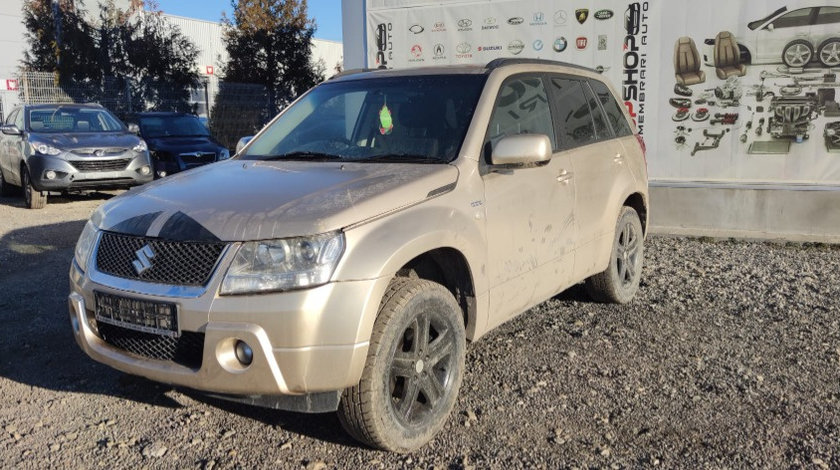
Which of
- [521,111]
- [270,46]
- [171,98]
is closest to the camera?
[521,111]

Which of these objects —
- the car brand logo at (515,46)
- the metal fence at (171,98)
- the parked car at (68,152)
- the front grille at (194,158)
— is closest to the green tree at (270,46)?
the metal fence at (171,98)

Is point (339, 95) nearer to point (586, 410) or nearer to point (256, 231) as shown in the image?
point (256, 231)

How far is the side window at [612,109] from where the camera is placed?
5613mm

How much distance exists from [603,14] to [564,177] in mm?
5022

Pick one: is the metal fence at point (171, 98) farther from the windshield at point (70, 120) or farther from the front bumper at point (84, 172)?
the front bumper at point (84, 172)


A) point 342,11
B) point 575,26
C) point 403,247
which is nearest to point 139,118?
point 342,11

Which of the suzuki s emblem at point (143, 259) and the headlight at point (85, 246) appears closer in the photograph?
the suzuki s emblem at point (143, 259)

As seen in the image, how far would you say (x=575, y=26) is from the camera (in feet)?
29.8

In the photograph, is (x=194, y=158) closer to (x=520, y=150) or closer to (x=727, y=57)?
(x=727, y=57)

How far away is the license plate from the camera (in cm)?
319

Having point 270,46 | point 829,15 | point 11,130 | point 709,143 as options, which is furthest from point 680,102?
point 270,46

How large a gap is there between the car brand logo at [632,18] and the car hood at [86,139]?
26.0 ft

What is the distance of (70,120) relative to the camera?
12.4 m

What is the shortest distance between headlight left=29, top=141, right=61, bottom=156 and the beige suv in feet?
25.8
